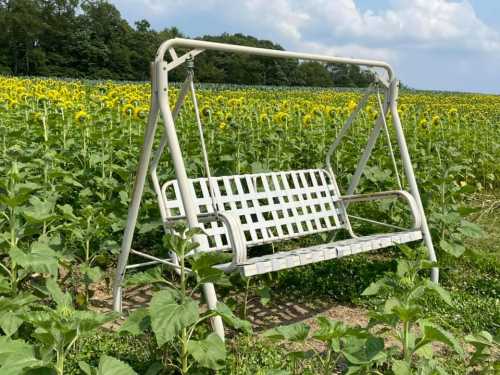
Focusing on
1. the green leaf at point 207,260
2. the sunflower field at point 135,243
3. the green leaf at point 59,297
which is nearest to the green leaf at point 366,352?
the sunflower field at point 135,243

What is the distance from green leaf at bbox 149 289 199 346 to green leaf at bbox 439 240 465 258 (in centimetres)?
222

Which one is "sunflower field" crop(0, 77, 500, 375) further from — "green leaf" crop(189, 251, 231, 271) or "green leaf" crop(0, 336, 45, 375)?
"green leaf" crop(189, 251, 231, 271)

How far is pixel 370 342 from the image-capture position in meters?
1.92

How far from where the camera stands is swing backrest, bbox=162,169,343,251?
3275mm

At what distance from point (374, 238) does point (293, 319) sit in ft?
2.02

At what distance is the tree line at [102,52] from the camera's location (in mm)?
35375

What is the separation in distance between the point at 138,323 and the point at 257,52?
4.92 feet

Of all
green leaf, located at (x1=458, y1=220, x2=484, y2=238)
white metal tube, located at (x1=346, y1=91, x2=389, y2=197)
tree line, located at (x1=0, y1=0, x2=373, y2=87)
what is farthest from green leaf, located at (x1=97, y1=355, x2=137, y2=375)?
tree line, located at (x1=0, y1=0, x2=373, y2=87)

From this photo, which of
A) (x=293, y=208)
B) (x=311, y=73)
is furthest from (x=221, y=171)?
(x=311, y=73)

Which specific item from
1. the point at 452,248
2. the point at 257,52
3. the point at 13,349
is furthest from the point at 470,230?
the point at 13,349

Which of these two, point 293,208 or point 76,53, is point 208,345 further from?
point 76,53

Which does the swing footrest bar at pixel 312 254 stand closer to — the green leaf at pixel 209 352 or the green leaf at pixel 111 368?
the green leaf at pixel 209 352

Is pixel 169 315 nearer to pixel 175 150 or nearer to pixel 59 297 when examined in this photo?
pixel 59 297

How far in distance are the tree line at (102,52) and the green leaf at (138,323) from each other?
92.1 ft
